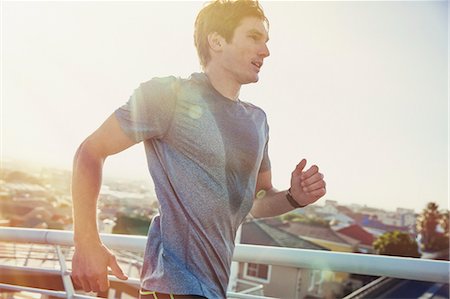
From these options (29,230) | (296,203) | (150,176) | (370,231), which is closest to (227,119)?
(150,176)

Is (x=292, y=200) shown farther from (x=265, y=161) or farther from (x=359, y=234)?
(x=359, y=234)

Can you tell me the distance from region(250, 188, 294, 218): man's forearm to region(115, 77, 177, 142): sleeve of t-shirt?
1.83ft

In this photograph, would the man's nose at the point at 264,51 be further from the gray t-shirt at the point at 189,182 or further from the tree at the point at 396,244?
the tree at the point at 396,244

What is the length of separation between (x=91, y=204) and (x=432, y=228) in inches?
2383

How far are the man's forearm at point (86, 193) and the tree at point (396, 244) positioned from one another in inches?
1624

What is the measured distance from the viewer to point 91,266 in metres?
1.14

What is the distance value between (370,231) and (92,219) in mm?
56940

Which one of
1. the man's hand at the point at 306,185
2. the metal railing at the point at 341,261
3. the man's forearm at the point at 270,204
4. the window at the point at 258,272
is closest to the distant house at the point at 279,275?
the window at the point at 258,272

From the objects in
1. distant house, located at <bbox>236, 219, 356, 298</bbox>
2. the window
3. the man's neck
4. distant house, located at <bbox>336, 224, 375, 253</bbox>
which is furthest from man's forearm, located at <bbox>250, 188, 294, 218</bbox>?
distant house, located at <bbox>336, 224, 375, 253</bbox>

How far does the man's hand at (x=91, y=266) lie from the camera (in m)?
1.13

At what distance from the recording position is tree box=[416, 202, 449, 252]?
170ft

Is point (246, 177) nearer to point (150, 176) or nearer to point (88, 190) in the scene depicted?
point (150, 176)

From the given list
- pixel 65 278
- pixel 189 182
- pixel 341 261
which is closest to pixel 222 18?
pixel 189 182

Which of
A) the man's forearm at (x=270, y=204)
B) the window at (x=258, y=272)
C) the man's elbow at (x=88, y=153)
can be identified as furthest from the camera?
the window at (x=258, y=272)
